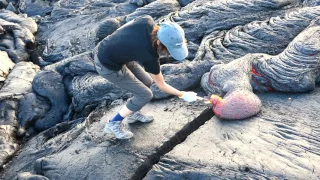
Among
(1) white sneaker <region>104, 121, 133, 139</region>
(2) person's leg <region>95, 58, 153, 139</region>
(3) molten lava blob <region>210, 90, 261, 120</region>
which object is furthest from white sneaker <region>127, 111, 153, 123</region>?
(3) molten lava blob <region>210, 90, 261, 120</region>

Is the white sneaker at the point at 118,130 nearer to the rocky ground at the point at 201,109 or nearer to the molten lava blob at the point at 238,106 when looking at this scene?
the rocky ground at the point at 201,109

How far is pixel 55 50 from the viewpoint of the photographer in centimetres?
1133

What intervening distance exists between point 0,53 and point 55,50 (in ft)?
4.97

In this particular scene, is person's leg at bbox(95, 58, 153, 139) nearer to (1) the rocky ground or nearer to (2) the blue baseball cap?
(1) the rocky ground

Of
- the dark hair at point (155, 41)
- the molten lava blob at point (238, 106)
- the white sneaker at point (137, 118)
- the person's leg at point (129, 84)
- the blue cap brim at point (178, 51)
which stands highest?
the dark hair at point (155, 41)

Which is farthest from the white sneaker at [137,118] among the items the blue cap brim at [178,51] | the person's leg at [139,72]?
the blue cap brim at [178,51]

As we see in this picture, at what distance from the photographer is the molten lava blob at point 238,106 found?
613 cm

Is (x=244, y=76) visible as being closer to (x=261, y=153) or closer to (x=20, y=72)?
(x=261, y=153)

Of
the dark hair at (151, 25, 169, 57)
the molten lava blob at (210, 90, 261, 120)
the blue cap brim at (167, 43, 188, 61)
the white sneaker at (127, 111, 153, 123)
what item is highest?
the dark hair at (151, 25, 169, 57)

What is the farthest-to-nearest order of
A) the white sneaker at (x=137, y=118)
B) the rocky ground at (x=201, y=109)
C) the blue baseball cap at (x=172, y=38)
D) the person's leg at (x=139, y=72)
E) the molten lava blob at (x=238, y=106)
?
the white sneaker at (x=137, y=118) < the molten lava blob at (x=238, y=106) < the person's leg at (x=139, y=72) < the rocky ground at (x=201, y=109) < the blue baseball cap at (x=172, y=38)

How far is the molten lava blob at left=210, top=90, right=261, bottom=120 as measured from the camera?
6.13m

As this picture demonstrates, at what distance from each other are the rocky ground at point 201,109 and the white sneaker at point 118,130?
0.12m

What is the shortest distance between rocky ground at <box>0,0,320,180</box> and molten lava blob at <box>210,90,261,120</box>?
16mm

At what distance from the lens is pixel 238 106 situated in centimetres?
613
